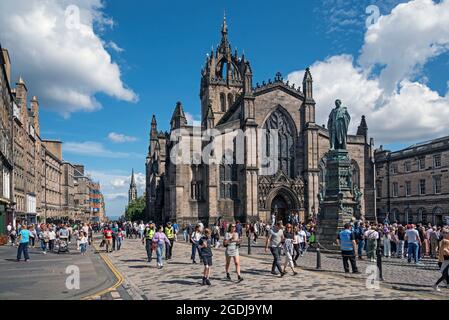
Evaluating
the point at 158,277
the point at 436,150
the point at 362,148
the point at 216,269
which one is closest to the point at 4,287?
the point at 158,277

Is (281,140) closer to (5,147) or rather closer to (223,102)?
(223,102)

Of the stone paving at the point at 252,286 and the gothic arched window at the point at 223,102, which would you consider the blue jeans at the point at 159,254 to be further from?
the gothic arched window at the point at 223,102

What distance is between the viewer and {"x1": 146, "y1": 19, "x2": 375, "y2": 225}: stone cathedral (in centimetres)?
4181

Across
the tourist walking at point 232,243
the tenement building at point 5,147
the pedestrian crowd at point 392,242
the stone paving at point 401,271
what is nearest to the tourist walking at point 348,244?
the pedestrian crowd at point 392,242

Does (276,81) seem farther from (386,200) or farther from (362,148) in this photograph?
(386,200)

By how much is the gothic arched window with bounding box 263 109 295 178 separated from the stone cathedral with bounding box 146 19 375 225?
0.35 ft

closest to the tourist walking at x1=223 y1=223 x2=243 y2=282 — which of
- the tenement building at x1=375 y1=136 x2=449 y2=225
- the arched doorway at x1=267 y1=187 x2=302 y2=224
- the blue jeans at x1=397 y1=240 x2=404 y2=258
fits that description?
the blue jeans at x1=397 y1=240 x2=404 y2=258

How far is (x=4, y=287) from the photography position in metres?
11.6

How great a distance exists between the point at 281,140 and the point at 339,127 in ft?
69.2

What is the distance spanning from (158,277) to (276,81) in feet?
114

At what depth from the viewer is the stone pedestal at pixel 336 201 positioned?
22391 mm

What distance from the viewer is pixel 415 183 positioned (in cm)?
5228

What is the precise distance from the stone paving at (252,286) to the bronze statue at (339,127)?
10.8 m

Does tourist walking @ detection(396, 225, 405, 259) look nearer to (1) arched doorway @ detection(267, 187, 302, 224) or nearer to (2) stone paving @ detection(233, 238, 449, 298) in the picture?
(2) stone paving @ detection(233, 238, 449, 298)
